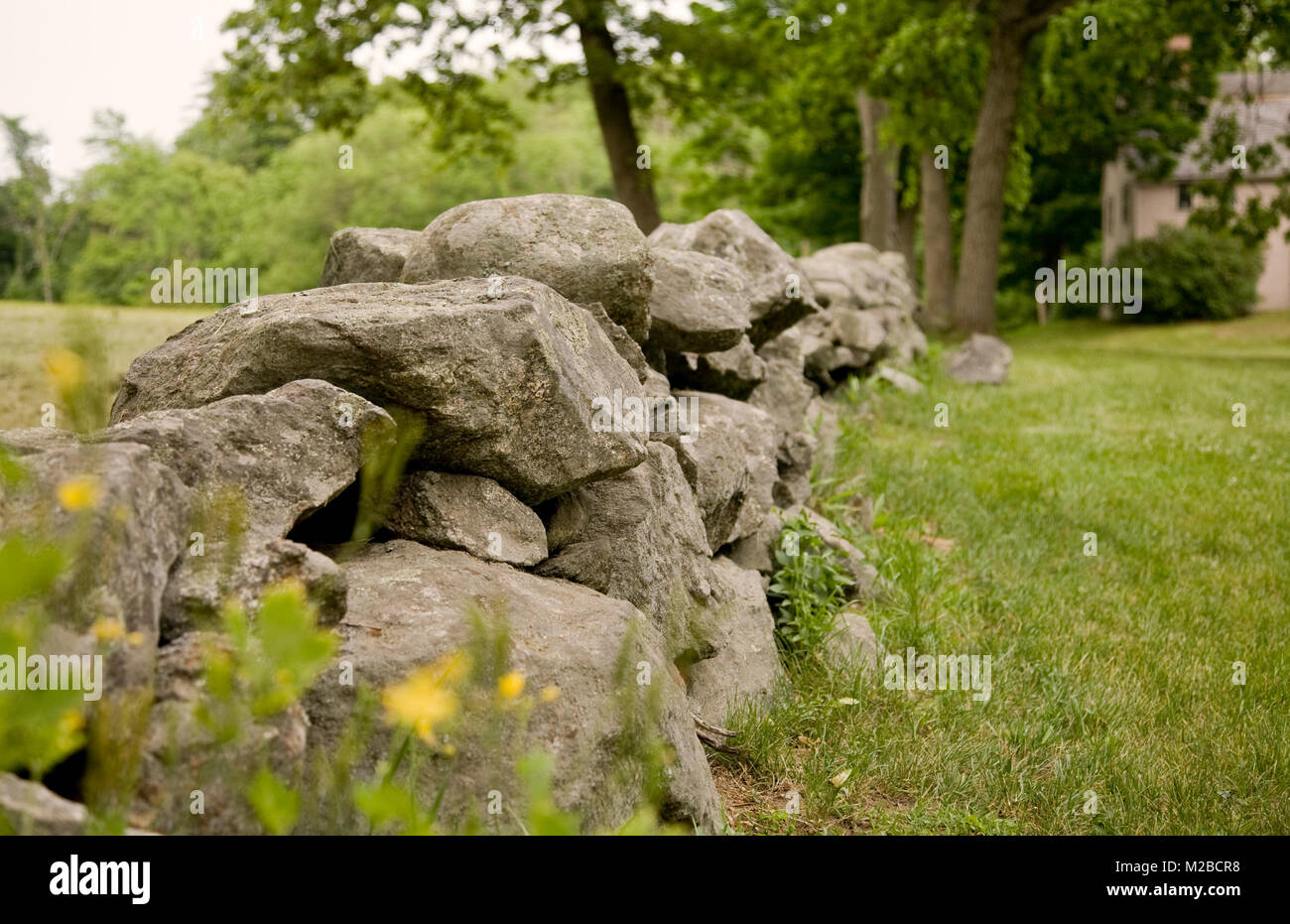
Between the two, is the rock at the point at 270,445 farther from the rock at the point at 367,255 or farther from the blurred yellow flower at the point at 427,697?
the rock at the point at 367,255

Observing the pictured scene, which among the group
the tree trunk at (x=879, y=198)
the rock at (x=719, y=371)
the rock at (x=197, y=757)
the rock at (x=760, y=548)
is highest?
the tree trunk at (x=879, y=198)

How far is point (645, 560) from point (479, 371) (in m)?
0.94

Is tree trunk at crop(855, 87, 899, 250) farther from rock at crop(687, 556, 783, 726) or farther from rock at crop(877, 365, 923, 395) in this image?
rock at crop(687, 556, 783, 726)

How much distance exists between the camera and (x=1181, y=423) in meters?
11.5

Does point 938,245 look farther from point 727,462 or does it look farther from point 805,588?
point 727,462

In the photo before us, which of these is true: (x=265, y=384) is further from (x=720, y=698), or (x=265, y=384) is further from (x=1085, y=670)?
(x=1085, y=670)

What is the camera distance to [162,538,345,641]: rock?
7.24 feet

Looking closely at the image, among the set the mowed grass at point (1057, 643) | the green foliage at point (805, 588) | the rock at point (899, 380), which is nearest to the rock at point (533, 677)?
the mowed grass at point (1057, 643)

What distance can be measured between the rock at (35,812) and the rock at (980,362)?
45.6 feet

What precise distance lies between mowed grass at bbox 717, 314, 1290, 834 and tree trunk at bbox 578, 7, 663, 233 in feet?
28.5

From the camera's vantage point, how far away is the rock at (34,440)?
229cm

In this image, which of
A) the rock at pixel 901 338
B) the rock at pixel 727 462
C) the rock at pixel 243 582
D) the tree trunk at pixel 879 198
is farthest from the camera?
the tree trunk at pixel 879 198

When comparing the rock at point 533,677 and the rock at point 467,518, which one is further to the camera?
the rock at point 467,518
